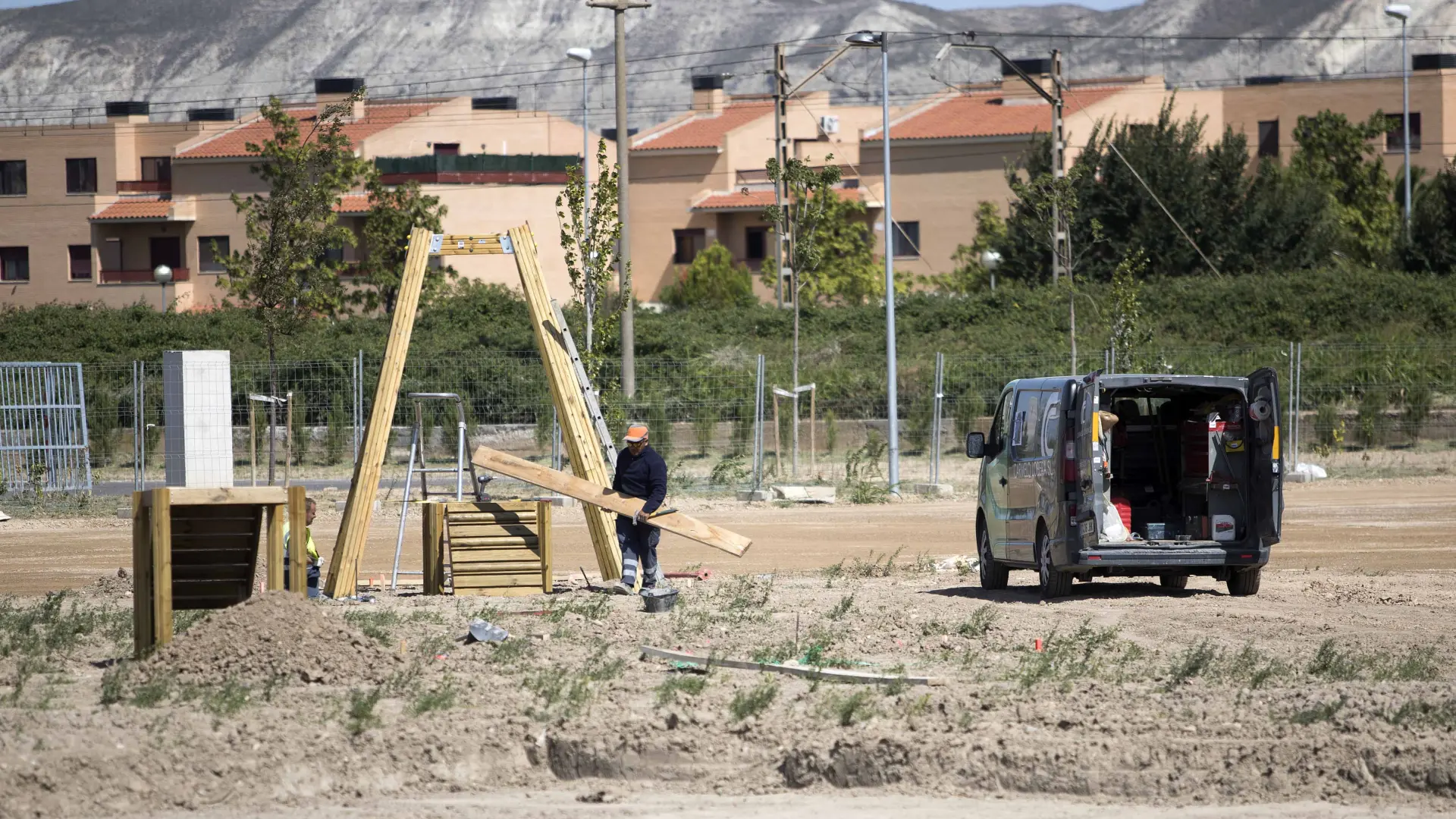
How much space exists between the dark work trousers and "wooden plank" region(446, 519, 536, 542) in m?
0.87

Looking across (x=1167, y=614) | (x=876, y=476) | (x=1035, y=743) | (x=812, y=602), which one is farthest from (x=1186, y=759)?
(x=876, y=476)

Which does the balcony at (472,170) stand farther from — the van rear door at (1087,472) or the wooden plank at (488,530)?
the van rear door at (1087,472)

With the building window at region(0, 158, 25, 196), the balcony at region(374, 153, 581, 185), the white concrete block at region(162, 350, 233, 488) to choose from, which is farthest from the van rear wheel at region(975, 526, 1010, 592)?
the building window at region(0, 158, 25, 196)

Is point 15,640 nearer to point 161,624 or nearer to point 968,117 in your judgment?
point 161,624

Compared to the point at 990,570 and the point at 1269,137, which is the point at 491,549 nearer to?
the point at 990,570

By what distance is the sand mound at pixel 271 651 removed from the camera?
10.0 metres

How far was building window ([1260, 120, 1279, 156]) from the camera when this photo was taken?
67125 mm

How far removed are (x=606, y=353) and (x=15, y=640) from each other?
82.1 feet

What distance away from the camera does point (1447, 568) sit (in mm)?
16688

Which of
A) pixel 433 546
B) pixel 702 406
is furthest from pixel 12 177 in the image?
pixel 433 546

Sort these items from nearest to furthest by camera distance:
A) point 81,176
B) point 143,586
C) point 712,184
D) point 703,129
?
point 143,586, point 81,176, point 712,184, point 703,129

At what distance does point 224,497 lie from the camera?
10672 mm

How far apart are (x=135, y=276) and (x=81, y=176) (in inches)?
214

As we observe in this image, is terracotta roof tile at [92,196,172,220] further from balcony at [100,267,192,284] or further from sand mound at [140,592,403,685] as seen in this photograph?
sand mound at [140,592,403,685]
